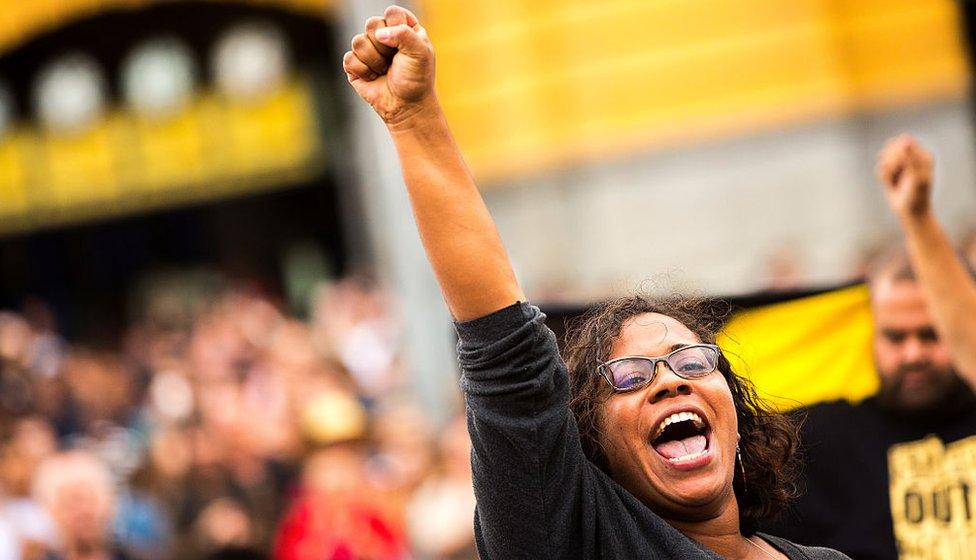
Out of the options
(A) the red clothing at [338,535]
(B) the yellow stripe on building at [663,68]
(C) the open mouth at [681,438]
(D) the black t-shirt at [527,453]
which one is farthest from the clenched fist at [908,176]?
(B) the yellow stripe on building at [663,68]

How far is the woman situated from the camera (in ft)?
8.51

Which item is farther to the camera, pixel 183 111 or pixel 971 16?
pixel 183 111

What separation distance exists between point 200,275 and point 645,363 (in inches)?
841

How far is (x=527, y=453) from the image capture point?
8.48 ft

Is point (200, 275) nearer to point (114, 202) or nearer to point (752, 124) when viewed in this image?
point (114, 202)

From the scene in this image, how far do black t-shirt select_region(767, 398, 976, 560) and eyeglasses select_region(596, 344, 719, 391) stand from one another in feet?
4.29

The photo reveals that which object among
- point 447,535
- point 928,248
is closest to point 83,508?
point 447,535

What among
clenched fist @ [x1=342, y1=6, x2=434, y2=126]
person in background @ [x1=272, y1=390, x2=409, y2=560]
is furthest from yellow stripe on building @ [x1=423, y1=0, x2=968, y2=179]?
clenched fist @ [x1=342, y1=6, x2=434, y2=126]

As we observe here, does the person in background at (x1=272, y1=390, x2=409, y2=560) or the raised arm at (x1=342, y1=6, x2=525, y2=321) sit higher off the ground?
the raised arm at (x1=342, y1=6, x2=525, y2=321)

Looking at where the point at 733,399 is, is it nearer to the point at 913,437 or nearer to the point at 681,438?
the point at 681,438

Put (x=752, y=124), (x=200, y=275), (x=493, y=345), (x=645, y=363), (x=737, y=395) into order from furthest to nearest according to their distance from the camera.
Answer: (x=200, y=275)
(x=752, y=124)
(x=737, y=395)
(x=645, y=363)
(x=493, y=345)

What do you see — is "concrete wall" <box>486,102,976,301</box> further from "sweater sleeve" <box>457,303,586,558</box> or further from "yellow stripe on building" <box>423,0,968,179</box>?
"sweater sleeve" <box>457,303,586,558</box>

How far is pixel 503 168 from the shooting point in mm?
13672

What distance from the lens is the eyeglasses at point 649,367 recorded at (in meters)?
2.90
